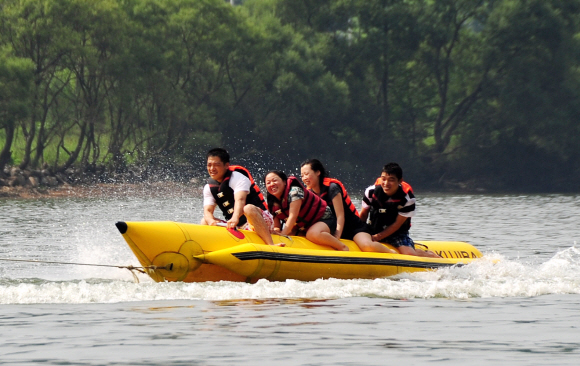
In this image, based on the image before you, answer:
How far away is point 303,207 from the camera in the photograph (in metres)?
8.64

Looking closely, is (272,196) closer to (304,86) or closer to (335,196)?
(335,196)

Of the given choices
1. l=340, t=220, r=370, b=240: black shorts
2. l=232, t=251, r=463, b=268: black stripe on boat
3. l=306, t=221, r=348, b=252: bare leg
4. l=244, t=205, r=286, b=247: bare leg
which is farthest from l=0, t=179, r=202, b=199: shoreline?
l=244, t=205, r=286, b=247: bare leg

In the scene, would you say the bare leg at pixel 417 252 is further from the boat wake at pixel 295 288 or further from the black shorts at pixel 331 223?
the black shorts at pixel 331 223

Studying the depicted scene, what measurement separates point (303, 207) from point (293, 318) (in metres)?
2.06

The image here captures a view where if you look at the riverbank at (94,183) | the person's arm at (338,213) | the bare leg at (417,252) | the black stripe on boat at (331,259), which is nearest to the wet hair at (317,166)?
the person's arm at (338,213)

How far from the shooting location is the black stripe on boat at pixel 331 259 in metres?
7.91

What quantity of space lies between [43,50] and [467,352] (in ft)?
87.6

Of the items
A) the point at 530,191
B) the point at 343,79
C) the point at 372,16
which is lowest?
the point at 530,191

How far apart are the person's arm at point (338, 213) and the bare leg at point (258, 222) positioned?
655mm

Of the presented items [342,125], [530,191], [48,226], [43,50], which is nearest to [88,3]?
[43,50]

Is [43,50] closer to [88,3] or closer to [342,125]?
[88,3]

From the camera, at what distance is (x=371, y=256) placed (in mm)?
8594

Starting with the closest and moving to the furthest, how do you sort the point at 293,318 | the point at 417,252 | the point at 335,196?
the point at 293,318 < the point at 335,196 < the point at 417,252

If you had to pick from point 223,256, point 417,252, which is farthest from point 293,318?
point 417,252
